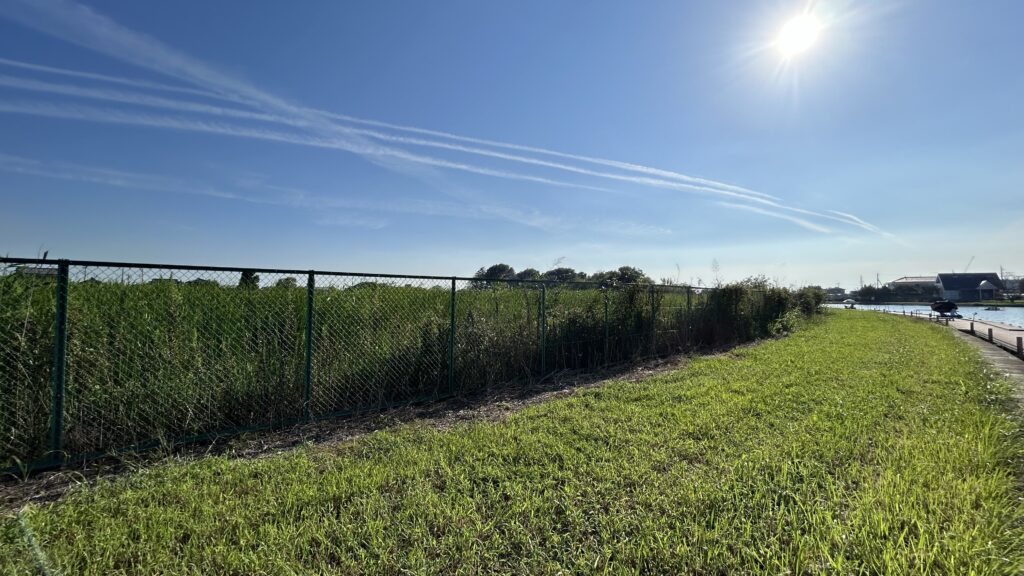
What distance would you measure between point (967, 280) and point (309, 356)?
361 ft

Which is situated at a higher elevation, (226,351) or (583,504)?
(226,351)

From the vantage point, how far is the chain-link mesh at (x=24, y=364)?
320cm

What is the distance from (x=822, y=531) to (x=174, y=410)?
515cm

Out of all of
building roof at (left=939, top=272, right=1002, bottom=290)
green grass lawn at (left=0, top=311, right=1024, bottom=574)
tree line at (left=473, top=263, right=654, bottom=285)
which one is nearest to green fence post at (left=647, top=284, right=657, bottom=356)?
tree line at (left=473, top=263, right=654, bottom=285)

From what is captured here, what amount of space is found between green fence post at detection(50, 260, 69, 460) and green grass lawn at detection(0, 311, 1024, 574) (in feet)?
2.79

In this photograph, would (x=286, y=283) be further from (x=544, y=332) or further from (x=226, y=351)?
(x=544, y=332)

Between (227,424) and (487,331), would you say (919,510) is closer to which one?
(487,331)

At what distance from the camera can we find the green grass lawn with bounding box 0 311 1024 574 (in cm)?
211

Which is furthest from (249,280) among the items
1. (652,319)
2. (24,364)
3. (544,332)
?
(652,319)

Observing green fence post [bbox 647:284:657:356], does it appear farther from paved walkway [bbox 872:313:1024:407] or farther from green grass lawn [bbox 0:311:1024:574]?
paved walkway [bbox 872:313:1024:407]

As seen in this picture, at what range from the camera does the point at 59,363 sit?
10.8ft

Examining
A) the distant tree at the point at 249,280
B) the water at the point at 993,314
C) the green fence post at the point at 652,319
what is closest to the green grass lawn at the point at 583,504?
the distant tree at the point at 249,280

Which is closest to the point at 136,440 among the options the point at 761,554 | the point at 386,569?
the point at 386,569

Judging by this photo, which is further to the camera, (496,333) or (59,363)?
(496,333)
